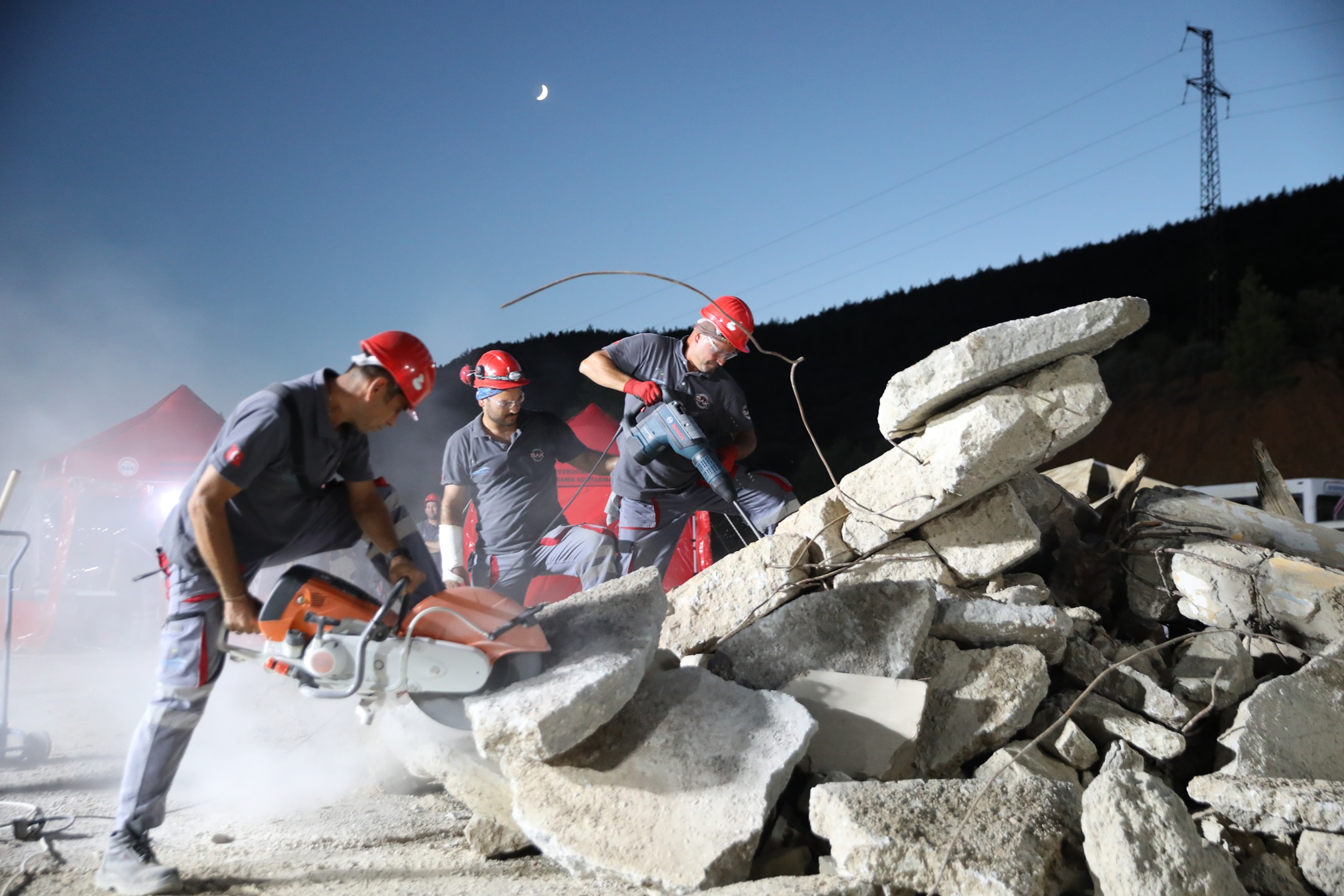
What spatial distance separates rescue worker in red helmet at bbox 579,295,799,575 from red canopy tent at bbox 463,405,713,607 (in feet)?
1.04

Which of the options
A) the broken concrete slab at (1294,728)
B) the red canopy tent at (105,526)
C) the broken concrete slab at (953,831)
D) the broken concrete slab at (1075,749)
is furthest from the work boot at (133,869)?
the red canopy tent at (105,526)

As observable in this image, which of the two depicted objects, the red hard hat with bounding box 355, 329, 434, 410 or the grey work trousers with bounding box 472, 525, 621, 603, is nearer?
the red hard hat with bounding box 355, 329, 434, 410

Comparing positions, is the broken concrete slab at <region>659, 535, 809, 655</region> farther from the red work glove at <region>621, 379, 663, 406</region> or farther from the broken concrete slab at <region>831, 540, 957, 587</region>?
the red work glove at <region>621, 379, 663, 406</region>

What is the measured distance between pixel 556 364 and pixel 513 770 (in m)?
13.2

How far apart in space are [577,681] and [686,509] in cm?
248

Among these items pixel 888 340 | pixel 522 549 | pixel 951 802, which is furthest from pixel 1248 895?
pixel 888 340

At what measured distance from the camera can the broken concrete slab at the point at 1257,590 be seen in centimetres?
328

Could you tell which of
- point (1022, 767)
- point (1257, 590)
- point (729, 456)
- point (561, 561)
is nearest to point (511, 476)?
point (561, 561)

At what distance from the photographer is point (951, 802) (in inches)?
87.4

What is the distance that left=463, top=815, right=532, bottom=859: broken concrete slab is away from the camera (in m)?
2.50

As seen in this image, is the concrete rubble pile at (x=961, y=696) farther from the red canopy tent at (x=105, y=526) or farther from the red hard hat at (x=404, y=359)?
the red canopy tent at (x=105, y=526)

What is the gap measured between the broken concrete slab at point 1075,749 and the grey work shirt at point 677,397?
2.34 meters

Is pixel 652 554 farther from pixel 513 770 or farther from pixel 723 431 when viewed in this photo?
pixel 513 770

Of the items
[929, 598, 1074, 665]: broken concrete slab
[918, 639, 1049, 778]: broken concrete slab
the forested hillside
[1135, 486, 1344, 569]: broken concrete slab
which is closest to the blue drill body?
[929, 598, 1074, 665]: broken concrete slab
